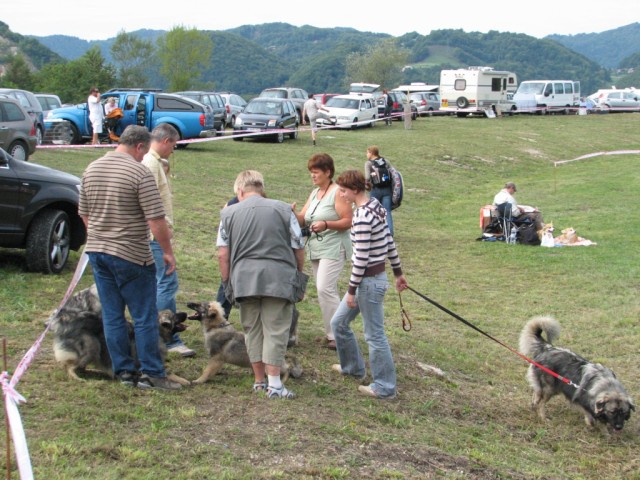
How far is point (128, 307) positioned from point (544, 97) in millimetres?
46270

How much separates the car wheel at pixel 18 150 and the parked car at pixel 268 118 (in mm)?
11357

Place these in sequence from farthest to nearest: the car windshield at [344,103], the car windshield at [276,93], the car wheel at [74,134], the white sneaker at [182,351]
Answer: the car windshield at [276,93]
the car windshield at [344,103]
the car wheel at [74,134]
the white sneaker at [182,351]

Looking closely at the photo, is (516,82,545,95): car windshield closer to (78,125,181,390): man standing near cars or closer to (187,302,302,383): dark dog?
(187,302,302,383): dark dog

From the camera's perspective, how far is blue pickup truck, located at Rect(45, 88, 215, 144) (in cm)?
2225

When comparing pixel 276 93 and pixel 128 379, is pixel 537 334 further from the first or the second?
pixel 276 93

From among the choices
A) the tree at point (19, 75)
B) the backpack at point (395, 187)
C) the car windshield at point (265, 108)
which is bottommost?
the backpack at point (395, 187)

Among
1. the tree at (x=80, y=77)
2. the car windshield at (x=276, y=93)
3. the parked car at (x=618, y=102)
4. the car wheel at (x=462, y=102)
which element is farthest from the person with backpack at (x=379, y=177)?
the tree at (x=80, y=77)

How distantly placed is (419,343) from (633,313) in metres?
3.42

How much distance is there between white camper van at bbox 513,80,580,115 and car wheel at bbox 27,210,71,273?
4237cm

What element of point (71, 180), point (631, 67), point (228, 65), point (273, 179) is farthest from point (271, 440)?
point (631, 67)

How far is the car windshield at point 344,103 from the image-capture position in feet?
112

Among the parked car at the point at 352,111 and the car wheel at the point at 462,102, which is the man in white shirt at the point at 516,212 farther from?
the car wheel at the point at 462,102

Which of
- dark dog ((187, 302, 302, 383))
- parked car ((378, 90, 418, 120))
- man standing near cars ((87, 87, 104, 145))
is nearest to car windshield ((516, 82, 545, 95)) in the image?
parked car ((378, 90, 418, 120))

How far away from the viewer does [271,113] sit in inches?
1089
